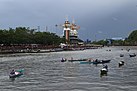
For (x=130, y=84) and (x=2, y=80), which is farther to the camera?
(x=2, y=80)

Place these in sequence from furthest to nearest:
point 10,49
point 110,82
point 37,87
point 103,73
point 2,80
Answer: point 10,49 → point 103,73 → point 2,80 → point 110,82 → point 37,87

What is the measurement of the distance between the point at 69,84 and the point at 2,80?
13.1m

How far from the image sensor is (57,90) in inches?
1633

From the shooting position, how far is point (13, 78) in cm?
5484

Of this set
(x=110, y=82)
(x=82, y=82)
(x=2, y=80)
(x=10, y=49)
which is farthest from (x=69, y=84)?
(x=10, y=49)

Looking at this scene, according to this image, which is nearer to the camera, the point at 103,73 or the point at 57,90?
the point at 57,90

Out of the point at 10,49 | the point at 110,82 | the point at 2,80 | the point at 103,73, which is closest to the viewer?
the point at 110,82

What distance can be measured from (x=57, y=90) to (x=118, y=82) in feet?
38.6

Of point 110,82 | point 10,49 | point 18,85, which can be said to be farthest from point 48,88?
point 10,49

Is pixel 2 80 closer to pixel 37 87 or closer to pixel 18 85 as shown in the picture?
Answer: pixel 18 85

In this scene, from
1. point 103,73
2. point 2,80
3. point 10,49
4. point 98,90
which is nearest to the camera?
point 98,90

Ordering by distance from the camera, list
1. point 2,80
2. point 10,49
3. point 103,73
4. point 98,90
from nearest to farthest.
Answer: point 98,90 < point 2,80 < point 103,73 < point 10,49

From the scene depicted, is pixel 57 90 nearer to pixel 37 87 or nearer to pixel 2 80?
pixel 37 87

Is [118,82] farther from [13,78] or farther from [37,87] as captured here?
[13,78]
